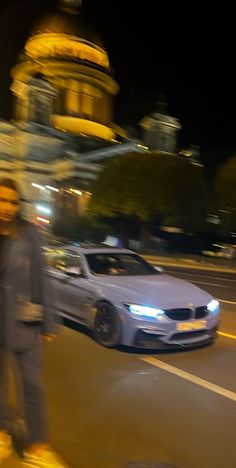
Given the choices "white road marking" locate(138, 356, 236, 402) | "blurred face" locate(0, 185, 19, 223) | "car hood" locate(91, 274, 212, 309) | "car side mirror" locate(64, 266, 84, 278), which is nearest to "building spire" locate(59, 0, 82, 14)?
"car side mirror" locate(64, 266, 84, 278)

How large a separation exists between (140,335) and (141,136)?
6362 centimetres

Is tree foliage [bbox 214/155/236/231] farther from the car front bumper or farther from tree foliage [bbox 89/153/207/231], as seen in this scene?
the car front bumper

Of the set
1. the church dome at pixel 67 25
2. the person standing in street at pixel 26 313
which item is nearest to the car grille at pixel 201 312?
the person standing in street at pixel 26 313

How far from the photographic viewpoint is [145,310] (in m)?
7.14

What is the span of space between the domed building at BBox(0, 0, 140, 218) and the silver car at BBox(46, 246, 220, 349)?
45.0 meters

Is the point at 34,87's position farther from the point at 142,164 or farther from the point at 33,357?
the point at 33,357

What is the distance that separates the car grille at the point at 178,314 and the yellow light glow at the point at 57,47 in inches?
2476

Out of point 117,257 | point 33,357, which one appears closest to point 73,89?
point 117,257

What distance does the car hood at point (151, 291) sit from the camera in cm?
726

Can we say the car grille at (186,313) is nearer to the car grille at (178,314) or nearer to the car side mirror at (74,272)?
the car grille at (178,314)

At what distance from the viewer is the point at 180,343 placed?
723cm

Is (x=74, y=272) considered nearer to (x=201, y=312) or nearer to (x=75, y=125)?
(x=201, y=312)

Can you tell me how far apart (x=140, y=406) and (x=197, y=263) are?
29172 millimetres

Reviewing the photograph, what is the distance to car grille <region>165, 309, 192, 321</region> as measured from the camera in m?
7.13
